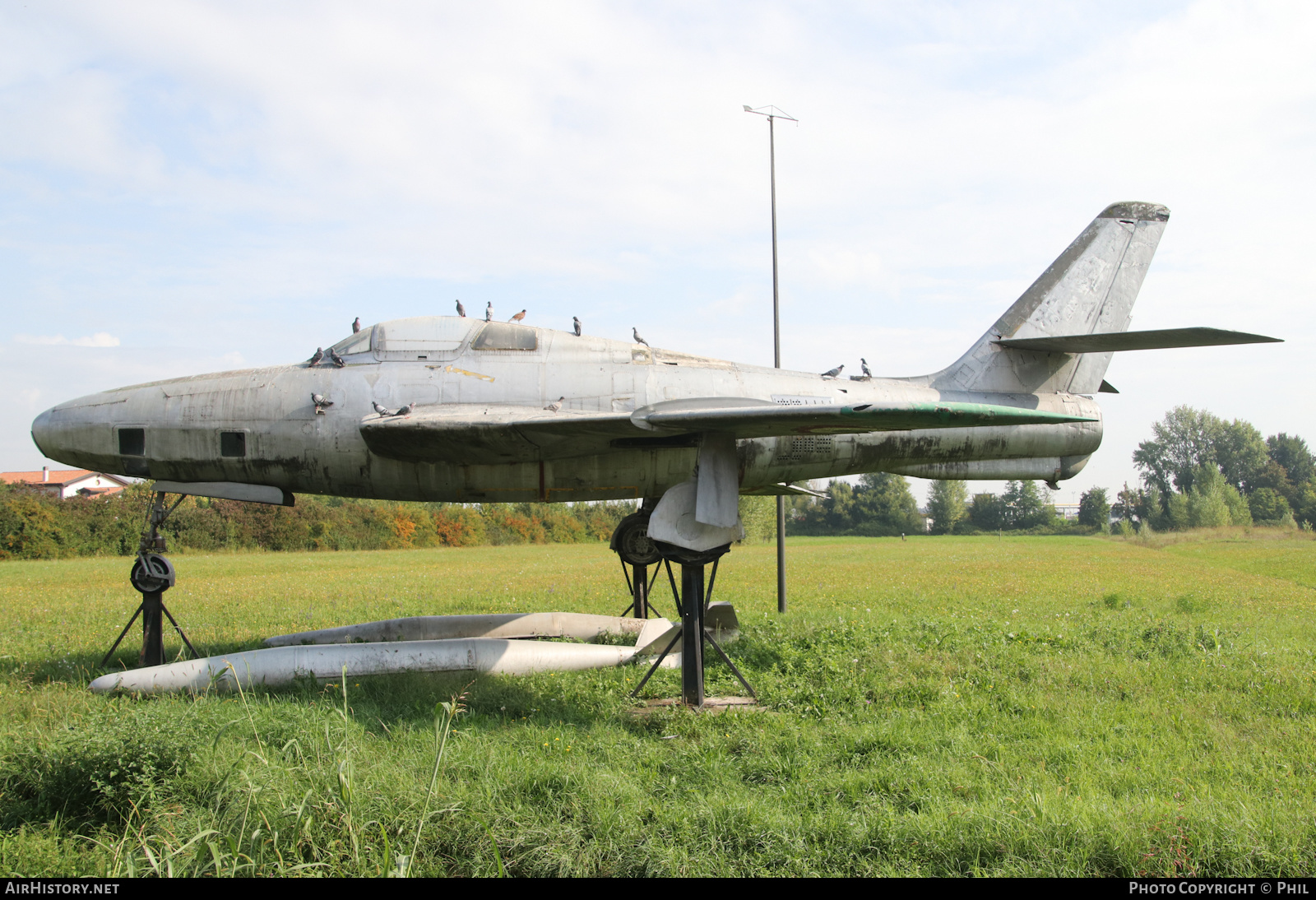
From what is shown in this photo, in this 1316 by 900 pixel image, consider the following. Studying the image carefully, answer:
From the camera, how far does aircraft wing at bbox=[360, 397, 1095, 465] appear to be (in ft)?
22.0

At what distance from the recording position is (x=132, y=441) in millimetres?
8617

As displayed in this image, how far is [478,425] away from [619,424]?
154cm

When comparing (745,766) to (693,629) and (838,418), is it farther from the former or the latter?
(838,418)

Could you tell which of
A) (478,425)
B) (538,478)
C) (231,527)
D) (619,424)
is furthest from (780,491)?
(231,527)

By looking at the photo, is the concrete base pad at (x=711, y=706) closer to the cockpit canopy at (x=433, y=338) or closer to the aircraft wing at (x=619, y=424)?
the aircraft wing at (x=619, y=424)

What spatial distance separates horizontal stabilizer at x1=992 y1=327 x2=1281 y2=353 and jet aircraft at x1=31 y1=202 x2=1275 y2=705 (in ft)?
0.09

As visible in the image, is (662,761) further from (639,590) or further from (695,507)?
(639,590)

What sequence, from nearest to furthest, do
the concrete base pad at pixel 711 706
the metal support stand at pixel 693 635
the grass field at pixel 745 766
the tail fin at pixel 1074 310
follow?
1. the grass field at pixel 745 766
2. the concrete base pad at pixel 711 706
3. the metal support stand at pixel 693 635
4. the tail fin at pixel 1074 310

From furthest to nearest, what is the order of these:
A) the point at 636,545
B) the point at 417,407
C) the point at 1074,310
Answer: the point at 636,545
the point at 1074,310
the point at 417,407

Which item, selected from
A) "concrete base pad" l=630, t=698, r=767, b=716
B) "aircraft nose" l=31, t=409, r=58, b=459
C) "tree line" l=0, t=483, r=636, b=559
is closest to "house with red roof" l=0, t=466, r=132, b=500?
"tree line" l=0, t=483, r=636, b=559

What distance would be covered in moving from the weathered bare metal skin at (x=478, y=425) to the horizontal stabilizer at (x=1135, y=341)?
1289 mm

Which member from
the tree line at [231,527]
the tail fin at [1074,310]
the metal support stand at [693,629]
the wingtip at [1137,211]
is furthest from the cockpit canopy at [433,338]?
the tree line at [231,527]

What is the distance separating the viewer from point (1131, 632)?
10445 millimetres

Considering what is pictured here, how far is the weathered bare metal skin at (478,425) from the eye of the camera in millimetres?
8258
